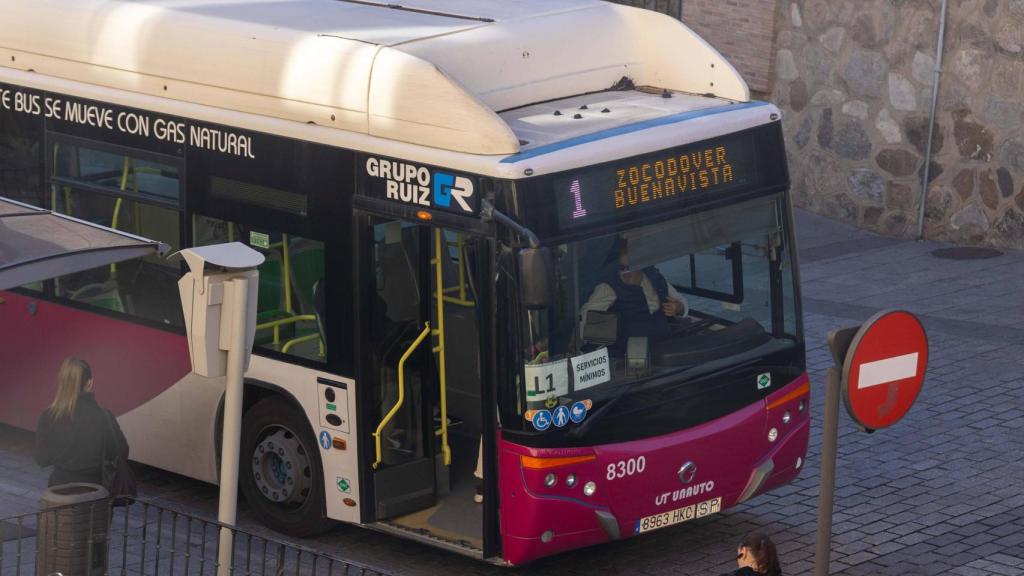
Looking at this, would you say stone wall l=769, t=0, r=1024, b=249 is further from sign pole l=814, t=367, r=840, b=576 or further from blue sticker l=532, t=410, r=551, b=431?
sign pole l=814, t=367, r=840, b=576

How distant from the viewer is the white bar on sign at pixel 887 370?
251 inches

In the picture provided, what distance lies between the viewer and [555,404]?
28.2ft

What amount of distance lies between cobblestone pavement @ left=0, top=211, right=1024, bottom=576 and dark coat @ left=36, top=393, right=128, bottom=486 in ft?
4.29

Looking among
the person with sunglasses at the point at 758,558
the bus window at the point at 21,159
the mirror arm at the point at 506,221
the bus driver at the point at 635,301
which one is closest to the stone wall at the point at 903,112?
the bus driver at the point at 635,301

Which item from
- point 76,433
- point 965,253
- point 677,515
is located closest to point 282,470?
point 76,433

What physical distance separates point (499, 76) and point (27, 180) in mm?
3545

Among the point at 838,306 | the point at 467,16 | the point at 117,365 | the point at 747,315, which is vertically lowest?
the point at 838,306

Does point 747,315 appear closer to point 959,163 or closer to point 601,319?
point 601,319

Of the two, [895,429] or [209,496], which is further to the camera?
[895,429]

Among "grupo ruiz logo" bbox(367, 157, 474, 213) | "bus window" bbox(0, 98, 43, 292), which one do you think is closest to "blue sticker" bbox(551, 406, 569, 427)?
"grupo ruiz logo" bbox(367, 157, 474, 213)

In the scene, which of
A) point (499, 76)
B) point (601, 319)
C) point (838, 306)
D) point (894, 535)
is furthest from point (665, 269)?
point (838, 306)

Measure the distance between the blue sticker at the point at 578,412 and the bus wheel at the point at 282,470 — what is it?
1.81 meters

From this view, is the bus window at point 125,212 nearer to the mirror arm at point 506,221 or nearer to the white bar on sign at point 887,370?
the mirror arm at point 506,221

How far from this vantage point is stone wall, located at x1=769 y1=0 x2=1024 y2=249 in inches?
670
